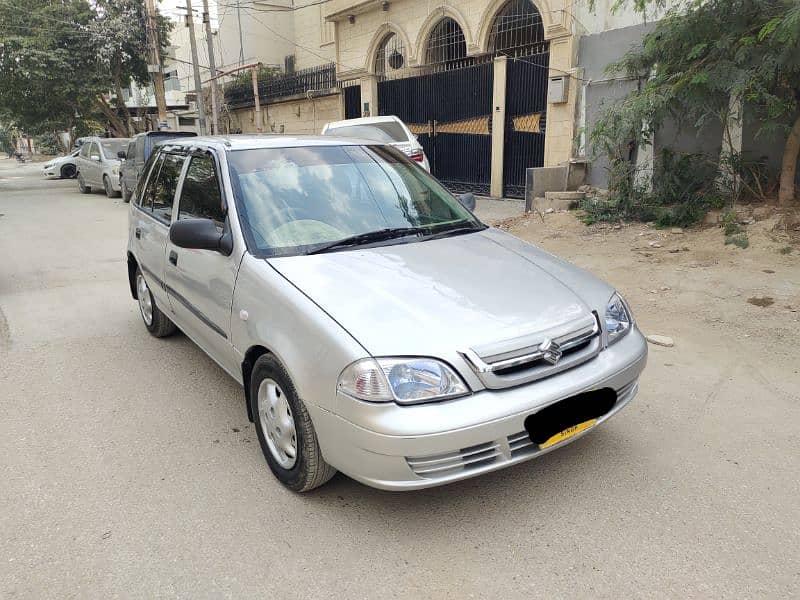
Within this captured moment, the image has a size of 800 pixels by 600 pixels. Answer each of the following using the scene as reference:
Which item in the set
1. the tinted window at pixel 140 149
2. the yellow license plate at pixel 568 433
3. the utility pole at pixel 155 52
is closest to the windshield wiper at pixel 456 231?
the yellow license plate at pixel 568 433

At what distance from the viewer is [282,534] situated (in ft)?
8.82

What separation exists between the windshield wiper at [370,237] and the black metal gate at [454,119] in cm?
1113

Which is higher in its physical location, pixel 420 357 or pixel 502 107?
pixel 502 107

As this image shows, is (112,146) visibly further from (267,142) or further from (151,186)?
(267,142)

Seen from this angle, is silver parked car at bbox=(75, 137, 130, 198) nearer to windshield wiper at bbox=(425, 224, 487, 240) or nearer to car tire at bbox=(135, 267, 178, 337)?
car tire at bbox=(135, 267, 178, 337)

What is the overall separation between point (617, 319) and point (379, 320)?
131 cm

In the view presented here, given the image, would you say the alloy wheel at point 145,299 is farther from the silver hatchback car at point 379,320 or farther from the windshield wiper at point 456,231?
the windshield wiper at point 456,231

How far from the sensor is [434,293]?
282cm

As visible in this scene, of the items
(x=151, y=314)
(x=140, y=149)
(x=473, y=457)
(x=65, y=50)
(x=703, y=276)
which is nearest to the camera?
(x=473, y=457)

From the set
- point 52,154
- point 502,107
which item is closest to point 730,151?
point 502,107

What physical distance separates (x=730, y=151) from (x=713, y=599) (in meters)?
7.65

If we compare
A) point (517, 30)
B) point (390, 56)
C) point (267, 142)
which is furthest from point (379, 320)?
point (390, 56)

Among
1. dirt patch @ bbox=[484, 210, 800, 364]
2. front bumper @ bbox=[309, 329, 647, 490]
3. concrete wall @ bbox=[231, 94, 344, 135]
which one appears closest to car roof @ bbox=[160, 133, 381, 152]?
front bumper @ bbox=[309, 329, 647, 490]

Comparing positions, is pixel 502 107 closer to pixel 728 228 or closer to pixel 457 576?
pixel 728 228
